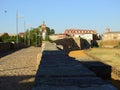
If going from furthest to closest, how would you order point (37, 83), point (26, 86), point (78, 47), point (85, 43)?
point (85, 43) → point (78, 47) → point (26, 86) → point (37, 83)

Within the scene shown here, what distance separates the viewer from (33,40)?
105562 millimetres

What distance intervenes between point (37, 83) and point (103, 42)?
10353 cm

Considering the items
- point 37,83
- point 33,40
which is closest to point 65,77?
point 37,83

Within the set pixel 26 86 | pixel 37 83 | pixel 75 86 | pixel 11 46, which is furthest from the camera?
pixel 11 46

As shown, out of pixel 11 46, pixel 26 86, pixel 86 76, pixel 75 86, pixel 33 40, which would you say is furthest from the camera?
pixel 33 40

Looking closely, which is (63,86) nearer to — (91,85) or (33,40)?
(91,85)

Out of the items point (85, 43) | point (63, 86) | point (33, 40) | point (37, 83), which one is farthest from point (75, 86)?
point (33, 40)

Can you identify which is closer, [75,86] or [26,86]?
[75,86]

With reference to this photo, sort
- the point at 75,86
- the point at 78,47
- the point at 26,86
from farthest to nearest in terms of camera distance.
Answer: the point at 78,47 → the point at 26,86 → the point at 75,86

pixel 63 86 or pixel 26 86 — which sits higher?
pixel 63 86

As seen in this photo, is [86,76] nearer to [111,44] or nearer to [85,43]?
[85,43]

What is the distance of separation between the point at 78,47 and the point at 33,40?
26.5 metres

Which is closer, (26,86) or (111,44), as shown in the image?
(26,86)

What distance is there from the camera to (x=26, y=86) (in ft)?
40.6
